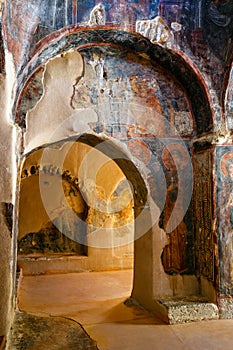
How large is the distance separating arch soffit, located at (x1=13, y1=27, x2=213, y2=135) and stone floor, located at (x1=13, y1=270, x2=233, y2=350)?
2543 mm

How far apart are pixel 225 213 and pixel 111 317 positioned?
1991 mm

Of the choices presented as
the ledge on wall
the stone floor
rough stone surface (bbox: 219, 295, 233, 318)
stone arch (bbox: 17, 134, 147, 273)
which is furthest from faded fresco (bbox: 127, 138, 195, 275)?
stone arch (bbox: 17, 134, 147, 273)

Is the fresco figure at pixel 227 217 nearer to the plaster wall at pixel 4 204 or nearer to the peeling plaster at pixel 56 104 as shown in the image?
the peeling plaster at pixel 56 104

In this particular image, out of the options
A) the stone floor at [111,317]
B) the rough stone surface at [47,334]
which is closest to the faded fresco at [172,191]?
the stone floor at [111,317]

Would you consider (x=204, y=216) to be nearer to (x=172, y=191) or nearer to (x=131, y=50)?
(x=172, y=191)

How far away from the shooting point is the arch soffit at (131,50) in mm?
4365

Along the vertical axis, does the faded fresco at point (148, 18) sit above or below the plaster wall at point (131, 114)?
above

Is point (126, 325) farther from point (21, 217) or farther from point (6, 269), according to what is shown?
point (21, 217)

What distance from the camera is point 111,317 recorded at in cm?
466

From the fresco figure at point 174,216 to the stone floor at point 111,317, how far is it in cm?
77

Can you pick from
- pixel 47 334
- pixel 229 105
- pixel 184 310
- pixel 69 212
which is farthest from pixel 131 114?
pixel 69 212

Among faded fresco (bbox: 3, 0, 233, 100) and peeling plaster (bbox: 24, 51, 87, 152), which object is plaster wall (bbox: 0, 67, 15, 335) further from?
peeling plaster (bbox: 24, 51, 87, 152)

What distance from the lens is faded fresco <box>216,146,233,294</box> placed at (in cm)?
472

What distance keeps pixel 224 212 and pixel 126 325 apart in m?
1.89
